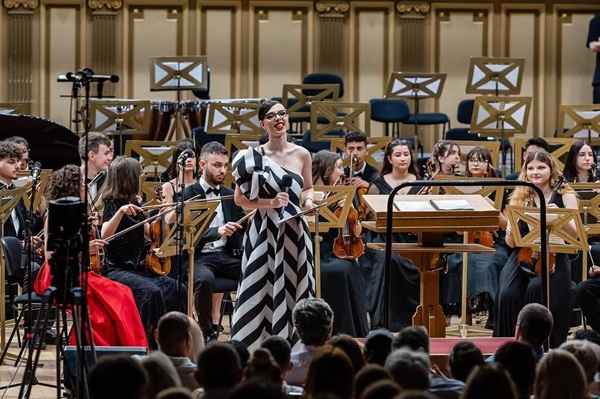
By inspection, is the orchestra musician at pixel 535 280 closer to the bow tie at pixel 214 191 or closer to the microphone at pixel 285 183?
the microphone at pixel 285 183

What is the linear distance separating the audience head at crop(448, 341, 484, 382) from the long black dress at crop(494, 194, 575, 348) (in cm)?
317

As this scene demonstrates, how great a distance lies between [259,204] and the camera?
6320 millimetres

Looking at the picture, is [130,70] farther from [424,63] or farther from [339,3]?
[424,63]

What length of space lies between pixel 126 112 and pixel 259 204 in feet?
13.4

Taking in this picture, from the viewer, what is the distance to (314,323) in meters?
4.82

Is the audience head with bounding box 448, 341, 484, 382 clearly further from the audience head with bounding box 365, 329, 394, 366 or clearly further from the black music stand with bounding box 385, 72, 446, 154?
the black music stand with bounding box 385, 72, 446, 154

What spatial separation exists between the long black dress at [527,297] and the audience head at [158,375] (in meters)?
3.75

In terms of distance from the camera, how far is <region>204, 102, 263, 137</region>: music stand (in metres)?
10.2

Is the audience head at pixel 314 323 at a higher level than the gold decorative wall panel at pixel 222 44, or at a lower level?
lower

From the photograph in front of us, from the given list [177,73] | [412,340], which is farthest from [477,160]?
[412,340]

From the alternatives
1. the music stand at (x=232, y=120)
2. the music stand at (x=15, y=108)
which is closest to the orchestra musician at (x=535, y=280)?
the music stand at (x=232, y=120)

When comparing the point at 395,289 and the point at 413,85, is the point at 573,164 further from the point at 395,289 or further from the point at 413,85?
the point at 413,85

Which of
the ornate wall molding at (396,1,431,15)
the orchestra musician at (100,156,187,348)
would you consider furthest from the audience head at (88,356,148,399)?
the ornate wall molding at (396,1,431,15)

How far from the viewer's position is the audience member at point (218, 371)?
3.74m
